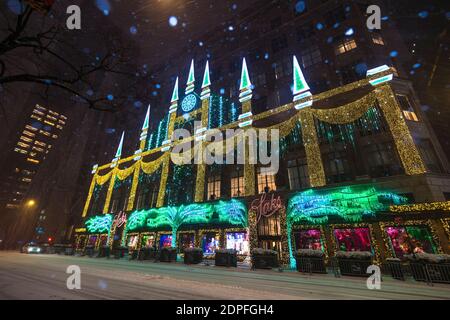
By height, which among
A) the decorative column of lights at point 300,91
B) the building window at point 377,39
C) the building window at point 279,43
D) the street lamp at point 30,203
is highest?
the building window at point 279,43

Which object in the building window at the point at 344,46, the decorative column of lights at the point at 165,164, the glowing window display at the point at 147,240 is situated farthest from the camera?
the decorative column of lights at the point at 165,164

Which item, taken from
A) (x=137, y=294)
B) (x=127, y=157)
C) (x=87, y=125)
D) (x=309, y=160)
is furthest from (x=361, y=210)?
(x=87, y=125)

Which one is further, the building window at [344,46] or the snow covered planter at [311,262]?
the building window at [344,46]

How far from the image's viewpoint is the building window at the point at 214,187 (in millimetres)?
23391

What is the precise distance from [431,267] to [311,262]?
5192 millimetres

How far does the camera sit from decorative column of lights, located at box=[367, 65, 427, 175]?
14133 millimetres

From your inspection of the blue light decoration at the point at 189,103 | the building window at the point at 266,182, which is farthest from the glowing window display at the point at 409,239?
the blue light decoration at the point at 189,103

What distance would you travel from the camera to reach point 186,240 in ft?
74.2

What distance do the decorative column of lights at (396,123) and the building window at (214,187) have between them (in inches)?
649

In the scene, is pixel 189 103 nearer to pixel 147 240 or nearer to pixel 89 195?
pixel 147 240

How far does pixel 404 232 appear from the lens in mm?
13461

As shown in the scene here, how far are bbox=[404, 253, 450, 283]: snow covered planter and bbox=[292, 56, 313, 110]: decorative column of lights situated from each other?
45.4 feet

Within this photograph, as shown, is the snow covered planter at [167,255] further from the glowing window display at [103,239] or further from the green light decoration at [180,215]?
the glowing window display at [103,239]
